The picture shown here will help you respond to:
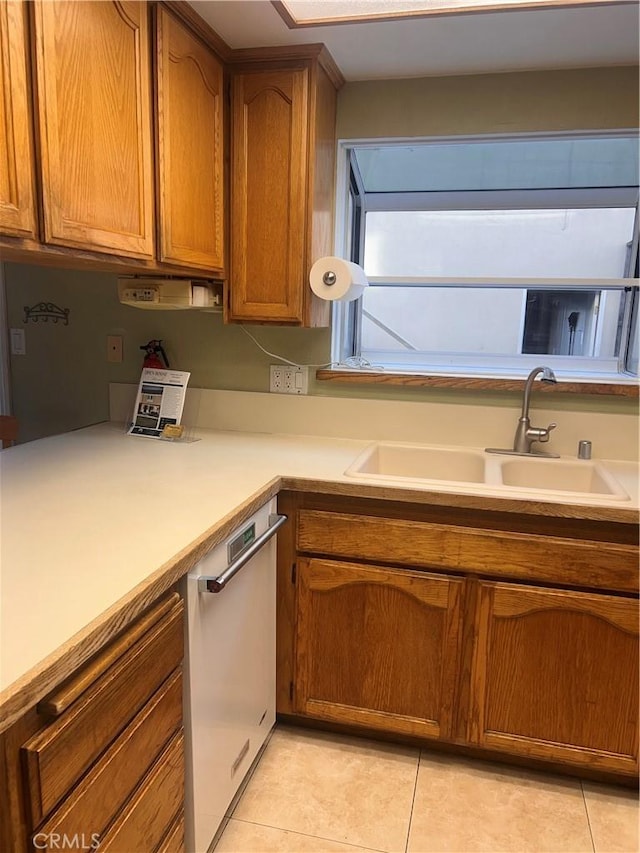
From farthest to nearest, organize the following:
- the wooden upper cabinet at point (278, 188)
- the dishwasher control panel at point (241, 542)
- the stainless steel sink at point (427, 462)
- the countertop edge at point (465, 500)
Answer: the stainless steel sink at point (427, 462) → the wooden upper cabinet at point (278, 188) → the countertop edge at point (465, 500) → the dishwasher control panel at point (241, 542)

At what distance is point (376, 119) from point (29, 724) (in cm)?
201

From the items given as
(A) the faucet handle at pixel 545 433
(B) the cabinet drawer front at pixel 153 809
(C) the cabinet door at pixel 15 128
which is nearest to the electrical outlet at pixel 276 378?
(A) the faucet handle at pixel 545 433

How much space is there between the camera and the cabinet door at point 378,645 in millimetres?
1702

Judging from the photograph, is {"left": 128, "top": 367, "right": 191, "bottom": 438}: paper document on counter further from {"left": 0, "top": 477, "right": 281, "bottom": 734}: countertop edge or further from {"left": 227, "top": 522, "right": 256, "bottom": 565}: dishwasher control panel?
{"left": 0, "top": 477, "right": 281, "bottom": 734}: countertop edge

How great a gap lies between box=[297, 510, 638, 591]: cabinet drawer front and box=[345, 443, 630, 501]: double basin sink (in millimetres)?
137

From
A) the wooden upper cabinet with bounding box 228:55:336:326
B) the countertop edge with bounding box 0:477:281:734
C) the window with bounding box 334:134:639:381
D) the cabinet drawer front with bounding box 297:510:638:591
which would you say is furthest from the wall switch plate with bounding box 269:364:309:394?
the countertop edge with bounding box 0:477:281:734

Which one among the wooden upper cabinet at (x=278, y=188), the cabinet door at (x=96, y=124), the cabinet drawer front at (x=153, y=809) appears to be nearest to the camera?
the cabinet drawer front at (x=153, y=809)

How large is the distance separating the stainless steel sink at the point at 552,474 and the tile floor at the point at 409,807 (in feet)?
2.84

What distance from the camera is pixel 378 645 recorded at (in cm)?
176

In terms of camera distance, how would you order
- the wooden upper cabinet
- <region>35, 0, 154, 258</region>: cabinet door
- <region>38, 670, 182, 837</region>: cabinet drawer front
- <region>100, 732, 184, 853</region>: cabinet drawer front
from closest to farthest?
<region>38, 670, 182, 837</region>: cabinet drawer front, <region>100, 732, 184, 853</region>: cabinet drawer front, <region>35, 0, 154, 258</region>: cabinet door, the wooden upper cabinet

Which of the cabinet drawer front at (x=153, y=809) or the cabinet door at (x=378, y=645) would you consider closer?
the cabinet drawer front at (x=153, y=809)

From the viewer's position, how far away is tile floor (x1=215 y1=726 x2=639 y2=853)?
1547 millimetres

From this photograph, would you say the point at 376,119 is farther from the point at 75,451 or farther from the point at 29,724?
the point at 29,724

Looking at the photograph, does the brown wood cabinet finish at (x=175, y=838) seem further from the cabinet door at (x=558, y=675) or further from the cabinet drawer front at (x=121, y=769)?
the cabinet door at (x=558, y=675)
